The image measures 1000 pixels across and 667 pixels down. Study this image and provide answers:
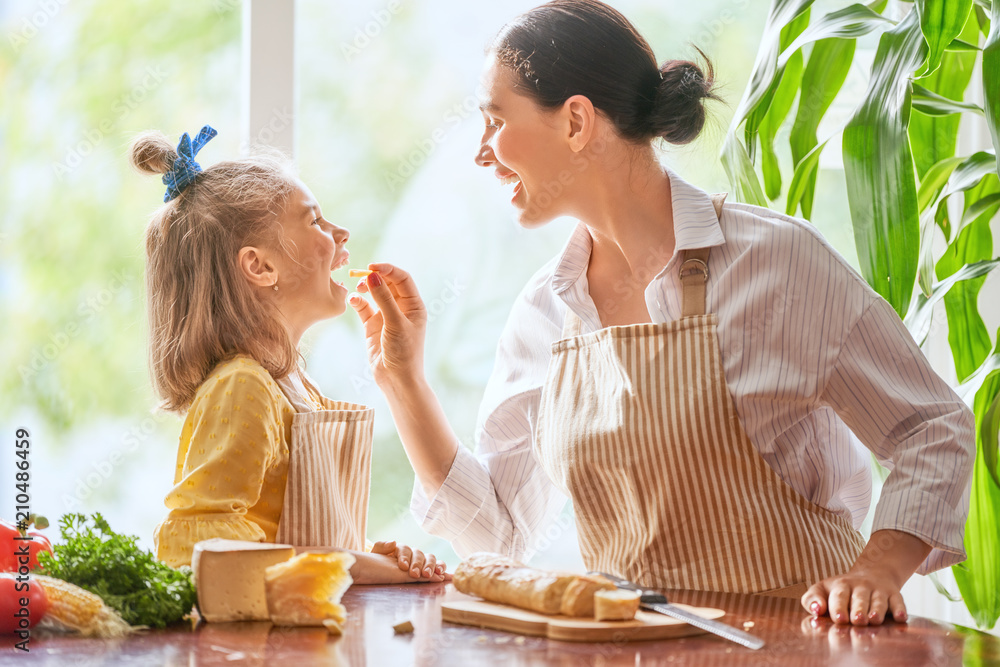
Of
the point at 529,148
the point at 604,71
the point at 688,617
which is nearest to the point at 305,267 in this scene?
the point at 529,148

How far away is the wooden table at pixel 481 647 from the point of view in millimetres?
778

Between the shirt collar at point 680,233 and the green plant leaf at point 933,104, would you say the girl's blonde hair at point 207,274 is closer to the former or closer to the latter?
the shirt collar at point 680,233

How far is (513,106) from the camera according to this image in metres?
1.51

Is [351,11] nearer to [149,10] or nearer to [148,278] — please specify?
[149,10]

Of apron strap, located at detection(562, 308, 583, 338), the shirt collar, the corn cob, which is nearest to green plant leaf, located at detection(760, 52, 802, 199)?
the shirt collar

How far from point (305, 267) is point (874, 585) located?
3.00 feet

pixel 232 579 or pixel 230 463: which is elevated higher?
pixel 230 463

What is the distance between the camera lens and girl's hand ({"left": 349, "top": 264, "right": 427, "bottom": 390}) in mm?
1519

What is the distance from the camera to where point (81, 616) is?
85 centimetres

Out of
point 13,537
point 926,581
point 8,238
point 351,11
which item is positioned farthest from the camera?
point 926,581

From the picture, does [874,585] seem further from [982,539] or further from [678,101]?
[678,101]

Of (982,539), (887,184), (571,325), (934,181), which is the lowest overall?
(982,539)

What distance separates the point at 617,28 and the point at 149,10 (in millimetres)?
1117

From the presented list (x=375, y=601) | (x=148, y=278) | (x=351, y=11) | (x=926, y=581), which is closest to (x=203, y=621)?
(x=375, y=601)
